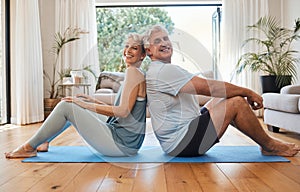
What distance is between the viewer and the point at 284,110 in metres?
3.35

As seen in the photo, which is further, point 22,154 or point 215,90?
point 22,154

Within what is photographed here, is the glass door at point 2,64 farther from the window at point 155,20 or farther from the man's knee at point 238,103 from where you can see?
the man's knee at point 238,103

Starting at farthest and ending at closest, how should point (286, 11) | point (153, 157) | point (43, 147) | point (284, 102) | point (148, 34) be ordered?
1. point (286, 11)
2. point (284, 102)
3. point (43, 147)
4. point (153, 157)
5. point (148, 34)

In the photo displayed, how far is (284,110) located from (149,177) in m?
1.99

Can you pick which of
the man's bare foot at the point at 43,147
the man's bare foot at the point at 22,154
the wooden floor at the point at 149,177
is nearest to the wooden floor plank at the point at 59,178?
the wooden floor at the point at 149,177

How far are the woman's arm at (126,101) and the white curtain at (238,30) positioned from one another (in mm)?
4114

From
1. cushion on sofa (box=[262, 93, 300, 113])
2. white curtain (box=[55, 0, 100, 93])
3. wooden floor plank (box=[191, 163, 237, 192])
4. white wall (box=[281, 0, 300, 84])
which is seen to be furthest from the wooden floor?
white curtain (box=[55, 0, 100, 93])

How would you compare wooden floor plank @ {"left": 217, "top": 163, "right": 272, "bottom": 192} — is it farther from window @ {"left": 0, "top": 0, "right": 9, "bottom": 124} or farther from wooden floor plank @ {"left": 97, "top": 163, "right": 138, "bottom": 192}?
window @ {"left": 0, "top": 0, "right": 9, "bottom": 124}

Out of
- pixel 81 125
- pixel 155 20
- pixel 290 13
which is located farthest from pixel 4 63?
pixel 290 13

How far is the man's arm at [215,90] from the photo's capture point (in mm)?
2055

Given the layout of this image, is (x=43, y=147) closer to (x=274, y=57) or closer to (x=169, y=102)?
(x=169, y=102)

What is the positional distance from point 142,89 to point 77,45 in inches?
163

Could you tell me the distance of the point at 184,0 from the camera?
617 centimetres

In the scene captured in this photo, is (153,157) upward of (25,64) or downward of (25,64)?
downward
